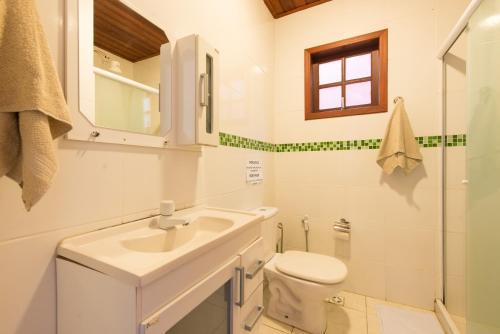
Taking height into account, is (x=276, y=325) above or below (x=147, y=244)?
below

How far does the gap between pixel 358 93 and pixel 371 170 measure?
67 cm

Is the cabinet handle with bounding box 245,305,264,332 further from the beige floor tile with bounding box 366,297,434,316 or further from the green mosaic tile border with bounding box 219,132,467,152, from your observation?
the beige floor tile with bounding box 366,297,434,316

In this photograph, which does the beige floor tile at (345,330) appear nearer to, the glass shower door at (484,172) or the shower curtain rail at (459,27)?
the glass shower door at (484,172)

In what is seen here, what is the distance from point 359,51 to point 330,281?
1826mm

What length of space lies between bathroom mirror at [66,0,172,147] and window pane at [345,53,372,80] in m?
1.58

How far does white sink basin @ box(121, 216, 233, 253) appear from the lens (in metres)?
0.80

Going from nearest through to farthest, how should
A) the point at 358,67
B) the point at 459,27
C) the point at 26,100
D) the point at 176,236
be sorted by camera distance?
the point at 26,100
the point at 176,236
the point at 459,27
the point at 358,67

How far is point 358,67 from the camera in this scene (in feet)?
6.40

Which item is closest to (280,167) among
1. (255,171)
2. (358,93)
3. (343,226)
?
(255,171)

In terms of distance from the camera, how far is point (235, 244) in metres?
0.85

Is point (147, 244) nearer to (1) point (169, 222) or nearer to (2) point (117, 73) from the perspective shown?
(1) point (169, 222)

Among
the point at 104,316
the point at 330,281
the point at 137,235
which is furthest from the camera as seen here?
the point at 330,281

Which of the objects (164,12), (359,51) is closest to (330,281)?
(164,12)

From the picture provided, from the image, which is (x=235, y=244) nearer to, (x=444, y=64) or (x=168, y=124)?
(x=168, y=124)
